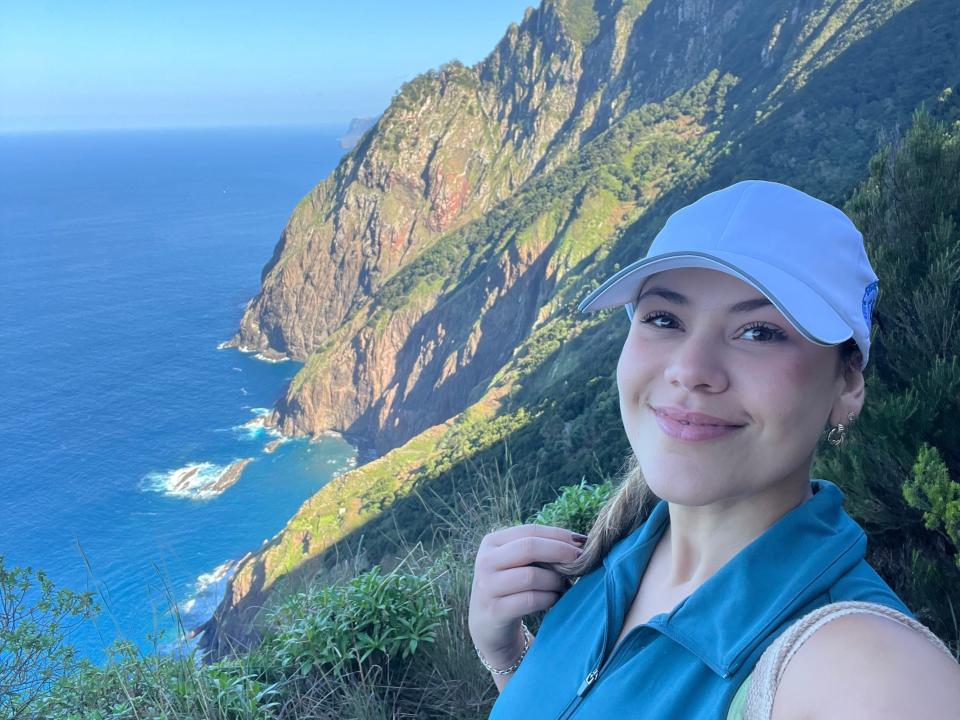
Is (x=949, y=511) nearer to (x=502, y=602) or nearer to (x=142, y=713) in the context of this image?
(x=502, y=602)

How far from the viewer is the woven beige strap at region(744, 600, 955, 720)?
2.97 ft

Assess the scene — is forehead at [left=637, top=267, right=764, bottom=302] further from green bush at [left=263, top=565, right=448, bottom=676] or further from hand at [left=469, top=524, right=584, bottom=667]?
green bush at [left=263, top=565, right=448, bottom=676]

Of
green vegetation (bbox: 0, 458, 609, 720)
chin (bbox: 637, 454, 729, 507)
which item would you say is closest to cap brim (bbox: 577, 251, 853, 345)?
chin (bbox: 637, 454, 729, 507)

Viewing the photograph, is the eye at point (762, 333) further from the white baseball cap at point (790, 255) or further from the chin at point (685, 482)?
the chin at point (685, 482)

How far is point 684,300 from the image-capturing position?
1305 millimetres

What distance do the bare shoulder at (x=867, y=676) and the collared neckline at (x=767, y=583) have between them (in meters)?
0.15

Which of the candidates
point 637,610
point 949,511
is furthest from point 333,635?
point 949,511

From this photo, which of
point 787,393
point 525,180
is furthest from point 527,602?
point 525,180

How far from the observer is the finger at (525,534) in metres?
1.70

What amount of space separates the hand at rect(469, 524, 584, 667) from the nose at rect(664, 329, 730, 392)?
57 cm

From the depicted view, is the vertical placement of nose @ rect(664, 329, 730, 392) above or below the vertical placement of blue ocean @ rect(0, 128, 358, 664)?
below

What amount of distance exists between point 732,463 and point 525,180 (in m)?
99.6

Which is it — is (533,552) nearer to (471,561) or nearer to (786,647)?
(786,647)

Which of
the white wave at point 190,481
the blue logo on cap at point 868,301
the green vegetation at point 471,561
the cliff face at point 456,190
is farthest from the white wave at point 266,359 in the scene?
the blue logo on cap at point 868,301
